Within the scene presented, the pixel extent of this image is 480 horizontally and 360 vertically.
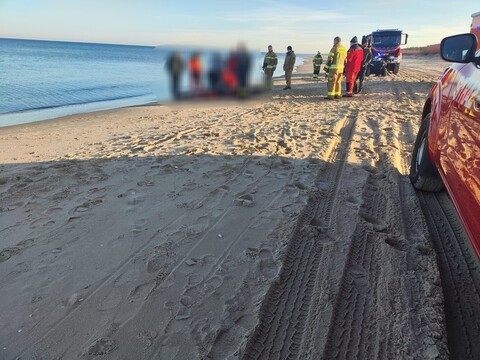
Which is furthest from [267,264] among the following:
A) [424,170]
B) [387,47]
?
[387,47]

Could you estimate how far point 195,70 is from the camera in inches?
77.2

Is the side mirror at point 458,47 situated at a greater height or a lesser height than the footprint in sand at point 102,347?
greater

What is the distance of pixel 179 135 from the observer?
7.05 meters

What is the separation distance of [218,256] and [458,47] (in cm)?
254

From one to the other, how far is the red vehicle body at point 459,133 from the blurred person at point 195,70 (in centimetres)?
164

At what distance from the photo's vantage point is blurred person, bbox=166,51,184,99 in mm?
1807

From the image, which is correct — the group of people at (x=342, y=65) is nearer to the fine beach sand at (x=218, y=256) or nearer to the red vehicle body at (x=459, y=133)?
the fine beach sand at (x=218, y=256)

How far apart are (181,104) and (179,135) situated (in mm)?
4843

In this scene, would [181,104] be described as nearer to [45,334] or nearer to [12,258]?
[45,334]

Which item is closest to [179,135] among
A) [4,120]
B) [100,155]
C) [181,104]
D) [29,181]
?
[100,155]

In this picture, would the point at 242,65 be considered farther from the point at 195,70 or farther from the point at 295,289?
the point at 295,289

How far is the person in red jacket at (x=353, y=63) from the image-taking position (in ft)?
39.9

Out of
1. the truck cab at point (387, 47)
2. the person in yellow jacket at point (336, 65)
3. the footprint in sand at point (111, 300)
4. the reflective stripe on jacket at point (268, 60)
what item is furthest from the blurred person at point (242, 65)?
the truck cab at point (387, 47)

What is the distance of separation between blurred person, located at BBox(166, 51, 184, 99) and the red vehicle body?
1.73m
